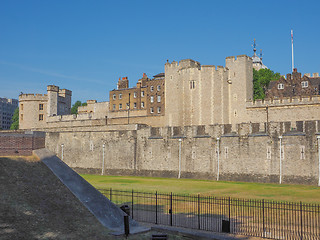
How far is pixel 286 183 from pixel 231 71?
988 inches

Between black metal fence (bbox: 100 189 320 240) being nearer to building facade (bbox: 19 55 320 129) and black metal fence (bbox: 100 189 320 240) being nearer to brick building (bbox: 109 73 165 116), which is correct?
building facade (bbox: 19 55 320 129)

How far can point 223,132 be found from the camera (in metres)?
37.7

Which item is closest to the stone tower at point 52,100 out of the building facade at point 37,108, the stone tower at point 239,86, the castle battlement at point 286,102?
the building facade at point 37,108

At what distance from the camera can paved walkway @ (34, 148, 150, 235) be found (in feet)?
46.0

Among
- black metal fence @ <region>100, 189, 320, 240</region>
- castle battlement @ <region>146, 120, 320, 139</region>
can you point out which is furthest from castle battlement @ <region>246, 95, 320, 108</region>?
black metal fence @ <region>100, 189, 320, 240</region>

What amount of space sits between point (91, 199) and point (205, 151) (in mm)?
24945

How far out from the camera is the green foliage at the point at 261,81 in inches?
2625

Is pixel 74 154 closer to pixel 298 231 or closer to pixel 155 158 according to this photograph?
pixel 155 158

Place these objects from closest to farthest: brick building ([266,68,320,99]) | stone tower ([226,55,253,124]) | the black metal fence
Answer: the black metal fence → stone tower ([226,55,253,124]) → brick building ([266,68,320,99])

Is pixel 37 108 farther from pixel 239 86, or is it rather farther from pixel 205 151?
pixel 205 151

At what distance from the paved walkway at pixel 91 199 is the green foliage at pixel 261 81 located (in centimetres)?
5429

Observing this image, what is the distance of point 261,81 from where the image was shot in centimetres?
7388

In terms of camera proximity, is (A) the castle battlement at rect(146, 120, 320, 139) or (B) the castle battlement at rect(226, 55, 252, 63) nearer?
(A) the castle battlement at rect(146, 120, 320, 139)

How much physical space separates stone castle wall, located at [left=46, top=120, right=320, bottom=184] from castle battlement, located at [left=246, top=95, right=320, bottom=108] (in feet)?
49.8
